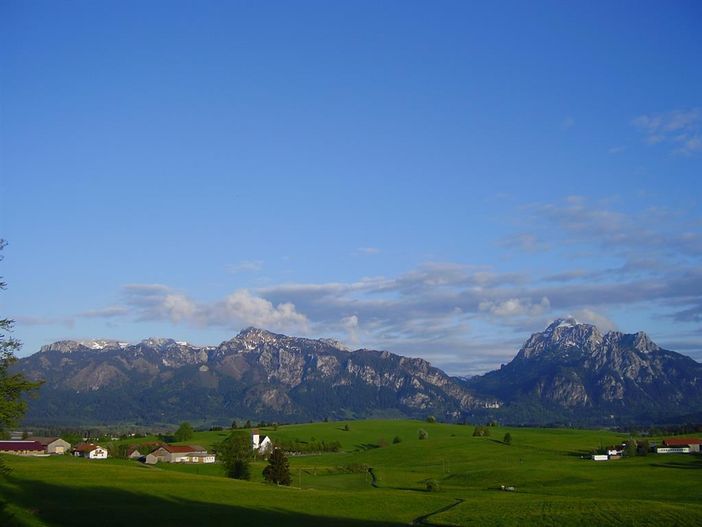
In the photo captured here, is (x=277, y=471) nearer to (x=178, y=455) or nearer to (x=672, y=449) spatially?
(x=178, y=455)

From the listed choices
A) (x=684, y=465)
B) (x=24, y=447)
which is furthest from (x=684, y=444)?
(x=24, y=447)

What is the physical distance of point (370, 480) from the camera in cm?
A: 12119

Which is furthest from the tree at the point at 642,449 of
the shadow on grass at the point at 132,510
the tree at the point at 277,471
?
the shadow on grass at the point at 132,510

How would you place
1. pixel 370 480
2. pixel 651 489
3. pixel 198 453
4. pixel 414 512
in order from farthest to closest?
pixel 198 453
pixel 370 480
pixel 651 489
pixel 414 512

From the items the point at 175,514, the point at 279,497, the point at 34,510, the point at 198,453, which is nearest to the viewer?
the point at 34,510

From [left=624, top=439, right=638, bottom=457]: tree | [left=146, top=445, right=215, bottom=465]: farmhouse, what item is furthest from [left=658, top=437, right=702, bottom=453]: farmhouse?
[left=146, top=445, right=215, bottom=465]: farmhouse

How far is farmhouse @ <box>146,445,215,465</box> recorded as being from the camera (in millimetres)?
162887

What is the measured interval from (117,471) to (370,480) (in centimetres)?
4219

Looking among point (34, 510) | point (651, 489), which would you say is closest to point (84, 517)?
point (34, 510)

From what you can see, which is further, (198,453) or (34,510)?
(198,453)

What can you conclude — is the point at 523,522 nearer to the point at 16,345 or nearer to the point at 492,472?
the point at 16,345

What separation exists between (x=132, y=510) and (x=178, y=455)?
4355 inches

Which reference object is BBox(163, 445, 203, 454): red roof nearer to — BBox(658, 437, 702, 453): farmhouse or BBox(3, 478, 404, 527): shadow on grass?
BBox(3, 478, 404, 527): shadow on grass

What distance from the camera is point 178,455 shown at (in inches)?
6531
